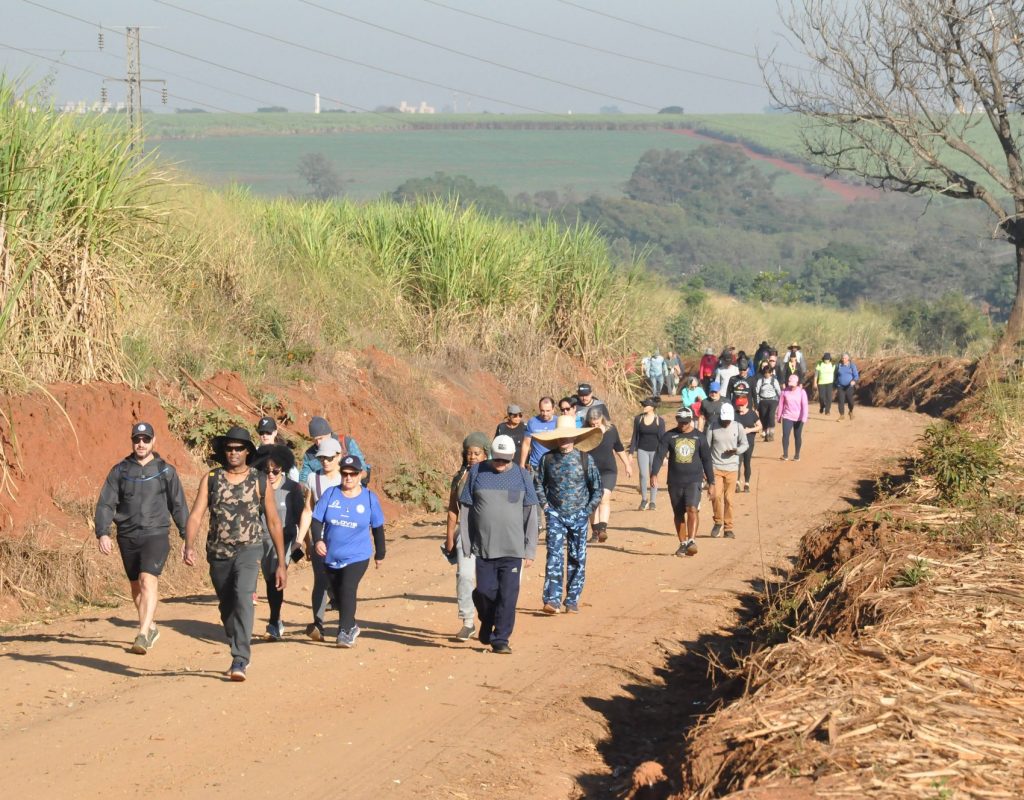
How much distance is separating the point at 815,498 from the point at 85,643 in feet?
41.9

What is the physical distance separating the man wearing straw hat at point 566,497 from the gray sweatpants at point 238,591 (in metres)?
3.20

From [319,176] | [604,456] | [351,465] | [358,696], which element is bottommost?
[358,696]

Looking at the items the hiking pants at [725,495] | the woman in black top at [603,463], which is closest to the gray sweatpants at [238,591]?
the woman in black top at [603,463]

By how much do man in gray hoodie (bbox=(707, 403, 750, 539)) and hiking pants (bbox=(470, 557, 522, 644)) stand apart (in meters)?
6.52

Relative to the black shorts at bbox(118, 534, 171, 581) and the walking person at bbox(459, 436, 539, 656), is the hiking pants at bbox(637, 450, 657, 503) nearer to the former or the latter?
the walking person at bbox(459, 436, 539, 656)

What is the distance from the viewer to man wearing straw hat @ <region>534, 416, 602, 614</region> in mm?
12695

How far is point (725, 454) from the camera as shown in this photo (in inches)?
693

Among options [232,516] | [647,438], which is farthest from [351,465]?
[647,438]

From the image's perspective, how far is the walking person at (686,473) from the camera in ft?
53.6

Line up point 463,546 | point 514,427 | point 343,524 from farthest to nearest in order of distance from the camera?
1. point 514,427
2. point 463,546
3. point 343,524

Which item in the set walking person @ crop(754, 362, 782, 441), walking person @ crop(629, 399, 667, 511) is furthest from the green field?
walking person @ crop(629, 399, 667, 511)

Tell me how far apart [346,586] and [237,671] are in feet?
4.34

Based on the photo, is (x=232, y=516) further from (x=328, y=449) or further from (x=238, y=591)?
(x=328, y=449)

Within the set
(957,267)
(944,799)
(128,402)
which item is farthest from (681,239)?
(944,799)
